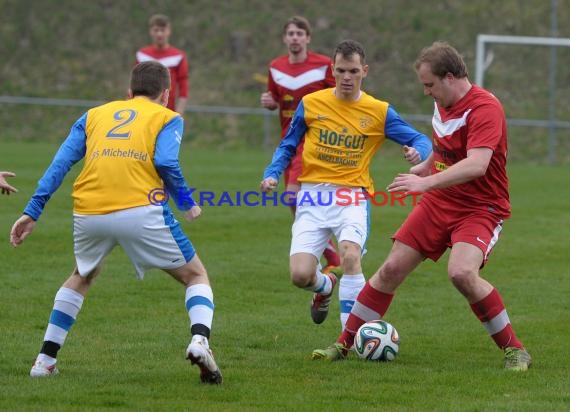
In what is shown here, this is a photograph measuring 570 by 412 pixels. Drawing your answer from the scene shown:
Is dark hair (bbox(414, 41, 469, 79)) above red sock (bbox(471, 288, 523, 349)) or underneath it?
above

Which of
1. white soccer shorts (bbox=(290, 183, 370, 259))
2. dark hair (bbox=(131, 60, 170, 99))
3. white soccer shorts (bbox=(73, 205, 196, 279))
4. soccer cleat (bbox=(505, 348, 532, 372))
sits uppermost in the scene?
dark hair (bbox=(131, 60, 170, 99))

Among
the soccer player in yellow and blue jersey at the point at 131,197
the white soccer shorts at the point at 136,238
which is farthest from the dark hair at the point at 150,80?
the white soccer shorts at the point at 136,238

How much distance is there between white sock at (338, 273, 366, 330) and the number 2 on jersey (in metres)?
1.96

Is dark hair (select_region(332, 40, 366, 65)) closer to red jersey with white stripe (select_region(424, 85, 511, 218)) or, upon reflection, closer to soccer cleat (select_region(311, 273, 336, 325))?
red jersey with white stripe (select_region(424, 85, 511, 218))

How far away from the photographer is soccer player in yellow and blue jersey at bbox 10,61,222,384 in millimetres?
5695

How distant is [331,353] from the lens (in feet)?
21.5

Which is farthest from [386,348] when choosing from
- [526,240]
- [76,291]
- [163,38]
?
[163,38]

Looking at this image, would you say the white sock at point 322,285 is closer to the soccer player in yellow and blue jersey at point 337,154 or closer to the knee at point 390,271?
the soccer player in yellow and blue jersey at point 337,154

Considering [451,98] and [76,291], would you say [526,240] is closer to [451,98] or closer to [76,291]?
[451,98]

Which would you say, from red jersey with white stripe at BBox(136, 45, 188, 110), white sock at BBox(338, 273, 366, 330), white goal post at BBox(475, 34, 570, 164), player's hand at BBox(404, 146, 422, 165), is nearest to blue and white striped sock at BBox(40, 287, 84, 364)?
white sock at BBox(338, 273, 366, 330)

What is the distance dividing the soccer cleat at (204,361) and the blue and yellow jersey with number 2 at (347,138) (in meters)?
2.02

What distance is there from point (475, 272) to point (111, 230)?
78.9 inches

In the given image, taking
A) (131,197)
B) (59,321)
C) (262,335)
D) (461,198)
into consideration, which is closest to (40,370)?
(59,321)

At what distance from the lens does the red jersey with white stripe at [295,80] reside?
1061 centimetres
